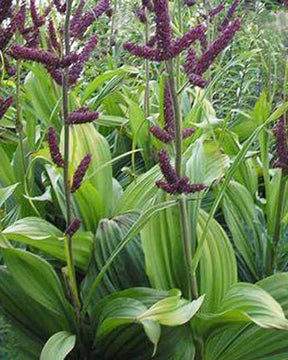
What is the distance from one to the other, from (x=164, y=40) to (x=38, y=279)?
77cm

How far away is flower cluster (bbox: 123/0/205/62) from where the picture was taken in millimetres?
1423

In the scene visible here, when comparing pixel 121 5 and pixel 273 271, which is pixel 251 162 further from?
pixel 121 5

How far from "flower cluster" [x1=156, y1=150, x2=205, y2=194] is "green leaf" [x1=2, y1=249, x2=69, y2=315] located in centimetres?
45

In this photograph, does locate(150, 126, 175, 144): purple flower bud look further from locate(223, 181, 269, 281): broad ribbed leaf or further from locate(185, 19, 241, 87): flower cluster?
locate(223, 181, 269, 281): broad ribbed leaf

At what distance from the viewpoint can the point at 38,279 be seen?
1862 mm

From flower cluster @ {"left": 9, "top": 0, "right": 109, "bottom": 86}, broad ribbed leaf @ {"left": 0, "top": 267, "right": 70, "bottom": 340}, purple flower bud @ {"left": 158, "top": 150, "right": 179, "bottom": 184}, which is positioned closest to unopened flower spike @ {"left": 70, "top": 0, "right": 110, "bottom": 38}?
flower cluster @ {"left": 9, "top": 0, "right": 109, "bottom": 86}

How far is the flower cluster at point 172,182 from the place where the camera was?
1.57 metres

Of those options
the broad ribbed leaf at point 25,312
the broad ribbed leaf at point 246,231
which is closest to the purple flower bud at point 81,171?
the broad ribbed leaf at point 25,312

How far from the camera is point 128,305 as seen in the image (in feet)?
5.79

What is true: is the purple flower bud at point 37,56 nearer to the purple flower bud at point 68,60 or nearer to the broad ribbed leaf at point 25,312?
the purple flower bud at point 68,60

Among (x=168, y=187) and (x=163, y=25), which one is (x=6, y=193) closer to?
(x=168, y=187)

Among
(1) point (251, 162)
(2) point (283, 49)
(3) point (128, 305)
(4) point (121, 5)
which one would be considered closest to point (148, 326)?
(3) point (128, 305)

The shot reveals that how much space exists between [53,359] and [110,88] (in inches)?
61.4

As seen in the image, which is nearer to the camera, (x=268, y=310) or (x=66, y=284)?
(x=268, y=310)
